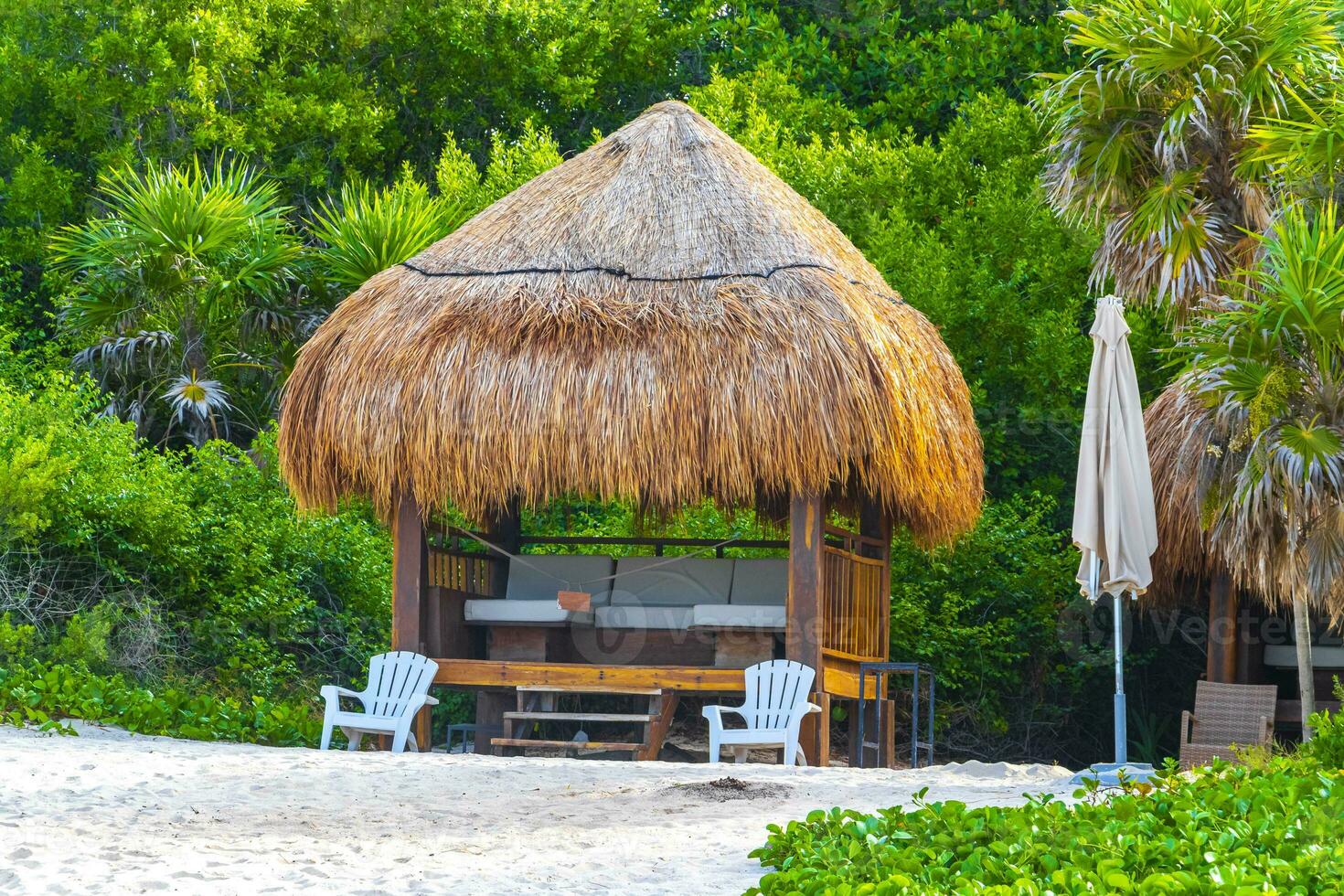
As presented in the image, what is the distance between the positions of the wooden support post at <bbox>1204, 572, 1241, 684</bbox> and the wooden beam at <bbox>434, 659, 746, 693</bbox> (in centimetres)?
387

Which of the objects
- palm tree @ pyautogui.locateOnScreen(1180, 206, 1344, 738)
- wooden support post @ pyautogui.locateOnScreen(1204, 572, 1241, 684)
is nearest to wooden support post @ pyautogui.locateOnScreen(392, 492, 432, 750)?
palm tree @ pyautogui.locateOnScreen(1180, 206, 1344, 738)

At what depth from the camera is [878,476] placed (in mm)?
9156

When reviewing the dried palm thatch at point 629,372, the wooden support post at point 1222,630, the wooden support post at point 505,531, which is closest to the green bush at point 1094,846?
the dried palm thatch at point 629,372

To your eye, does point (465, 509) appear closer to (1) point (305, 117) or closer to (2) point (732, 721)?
(2) point (732, 721)

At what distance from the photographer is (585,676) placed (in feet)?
31.2

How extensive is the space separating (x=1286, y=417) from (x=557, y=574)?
5.09m

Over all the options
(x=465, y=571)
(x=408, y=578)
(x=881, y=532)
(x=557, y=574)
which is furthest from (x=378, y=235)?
(x=881, y=532)

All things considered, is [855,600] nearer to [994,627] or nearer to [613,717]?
[613,717]

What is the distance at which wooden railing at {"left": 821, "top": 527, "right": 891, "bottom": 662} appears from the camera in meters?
9.88

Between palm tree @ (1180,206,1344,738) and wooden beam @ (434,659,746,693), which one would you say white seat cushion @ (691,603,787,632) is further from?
palm tree @ (1180,206,1344,738)

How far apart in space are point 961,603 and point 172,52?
1060 centimetres

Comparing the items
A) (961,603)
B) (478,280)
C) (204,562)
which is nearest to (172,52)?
(204,562)

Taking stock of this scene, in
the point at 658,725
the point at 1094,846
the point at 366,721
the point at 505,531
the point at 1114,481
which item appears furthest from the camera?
the point at 505,531

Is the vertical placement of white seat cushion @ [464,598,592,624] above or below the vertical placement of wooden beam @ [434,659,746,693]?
above
